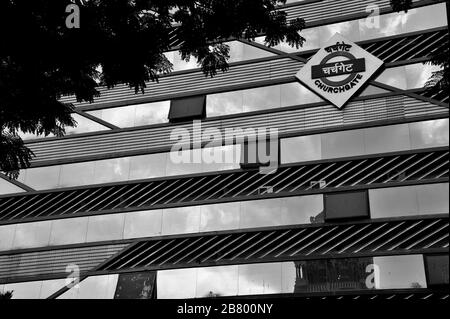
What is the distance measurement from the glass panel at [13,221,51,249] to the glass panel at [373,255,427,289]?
1266 cm

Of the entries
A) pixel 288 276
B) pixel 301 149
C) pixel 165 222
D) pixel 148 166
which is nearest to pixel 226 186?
pixel 165 222

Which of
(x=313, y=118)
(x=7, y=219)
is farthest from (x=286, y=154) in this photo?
(x=7, y=219)

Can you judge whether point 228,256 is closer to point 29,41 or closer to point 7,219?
point 7,219

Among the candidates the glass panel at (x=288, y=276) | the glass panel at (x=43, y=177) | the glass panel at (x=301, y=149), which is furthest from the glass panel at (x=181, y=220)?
the glass panel at (x=43, y=177)

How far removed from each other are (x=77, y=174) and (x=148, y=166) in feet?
10.4

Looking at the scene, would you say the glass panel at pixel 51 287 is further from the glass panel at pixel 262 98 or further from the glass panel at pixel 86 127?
the glass panel at pixel 262 98

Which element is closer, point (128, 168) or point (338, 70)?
point (338, 70)

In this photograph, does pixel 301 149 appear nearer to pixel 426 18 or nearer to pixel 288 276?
pixel 288 276

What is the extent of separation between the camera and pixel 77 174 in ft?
80.9

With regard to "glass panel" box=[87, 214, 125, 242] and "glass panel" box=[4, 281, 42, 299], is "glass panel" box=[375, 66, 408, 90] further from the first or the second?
"glass panel" box=[4, 281, 42, 299]

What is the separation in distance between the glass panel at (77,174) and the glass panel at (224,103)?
5255mm

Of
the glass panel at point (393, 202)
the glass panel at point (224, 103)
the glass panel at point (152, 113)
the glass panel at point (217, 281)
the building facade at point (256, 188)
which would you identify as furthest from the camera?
the glass panel at point (152, 113)

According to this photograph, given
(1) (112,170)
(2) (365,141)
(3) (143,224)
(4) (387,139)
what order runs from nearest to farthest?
(4) (387,139) < (2) (365,141) < (3) (143,224) < (1) (112,170)

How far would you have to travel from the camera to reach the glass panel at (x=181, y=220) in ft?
72.1
